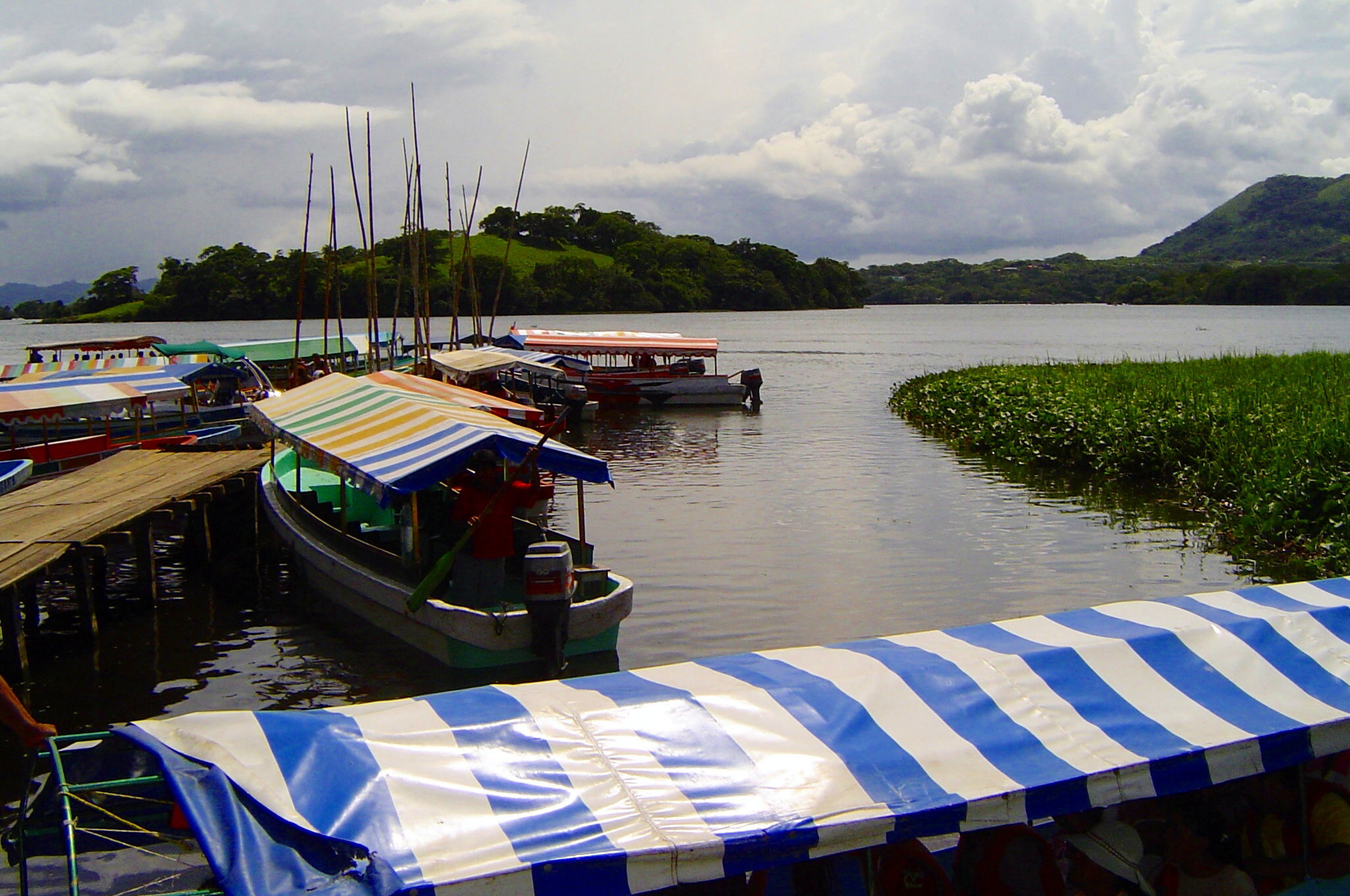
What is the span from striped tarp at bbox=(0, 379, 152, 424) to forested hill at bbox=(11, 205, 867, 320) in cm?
4357

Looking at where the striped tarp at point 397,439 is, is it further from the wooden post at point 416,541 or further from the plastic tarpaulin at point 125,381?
the plastic tarpaulin at point 125,381

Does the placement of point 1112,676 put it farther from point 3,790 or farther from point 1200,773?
point 3,790

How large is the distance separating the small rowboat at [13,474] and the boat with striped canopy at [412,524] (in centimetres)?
452

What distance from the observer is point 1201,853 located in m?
5.70

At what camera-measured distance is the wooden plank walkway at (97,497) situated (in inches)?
452

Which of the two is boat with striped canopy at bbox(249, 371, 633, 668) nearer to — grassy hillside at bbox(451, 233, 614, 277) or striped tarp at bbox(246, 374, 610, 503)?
striped tarp at bbox(246, 374, 610, 503)

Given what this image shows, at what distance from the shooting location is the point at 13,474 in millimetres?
16641

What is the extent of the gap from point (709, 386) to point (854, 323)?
75098mm

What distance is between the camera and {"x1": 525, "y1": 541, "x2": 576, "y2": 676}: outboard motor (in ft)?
33.1

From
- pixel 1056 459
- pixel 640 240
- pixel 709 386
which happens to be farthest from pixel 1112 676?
pixel 640 240

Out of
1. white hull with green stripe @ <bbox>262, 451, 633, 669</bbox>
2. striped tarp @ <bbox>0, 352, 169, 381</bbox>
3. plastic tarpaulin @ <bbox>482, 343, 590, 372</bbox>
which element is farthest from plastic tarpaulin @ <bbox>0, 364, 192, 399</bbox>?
plastic tarpaulin @ <bbox>482, 343, 590, 372</bbox>

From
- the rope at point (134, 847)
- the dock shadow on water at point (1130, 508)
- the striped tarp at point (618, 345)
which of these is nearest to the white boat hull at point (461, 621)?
the rope at point (134, 847)

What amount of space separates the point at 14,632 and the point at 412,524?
4146 mm

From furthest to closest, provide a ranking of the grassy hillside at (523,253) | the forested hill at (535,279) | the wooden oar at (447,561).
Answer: the grassy hillside at (523,253), the forested hill at (535,279), the wooden oar at (447,561)
